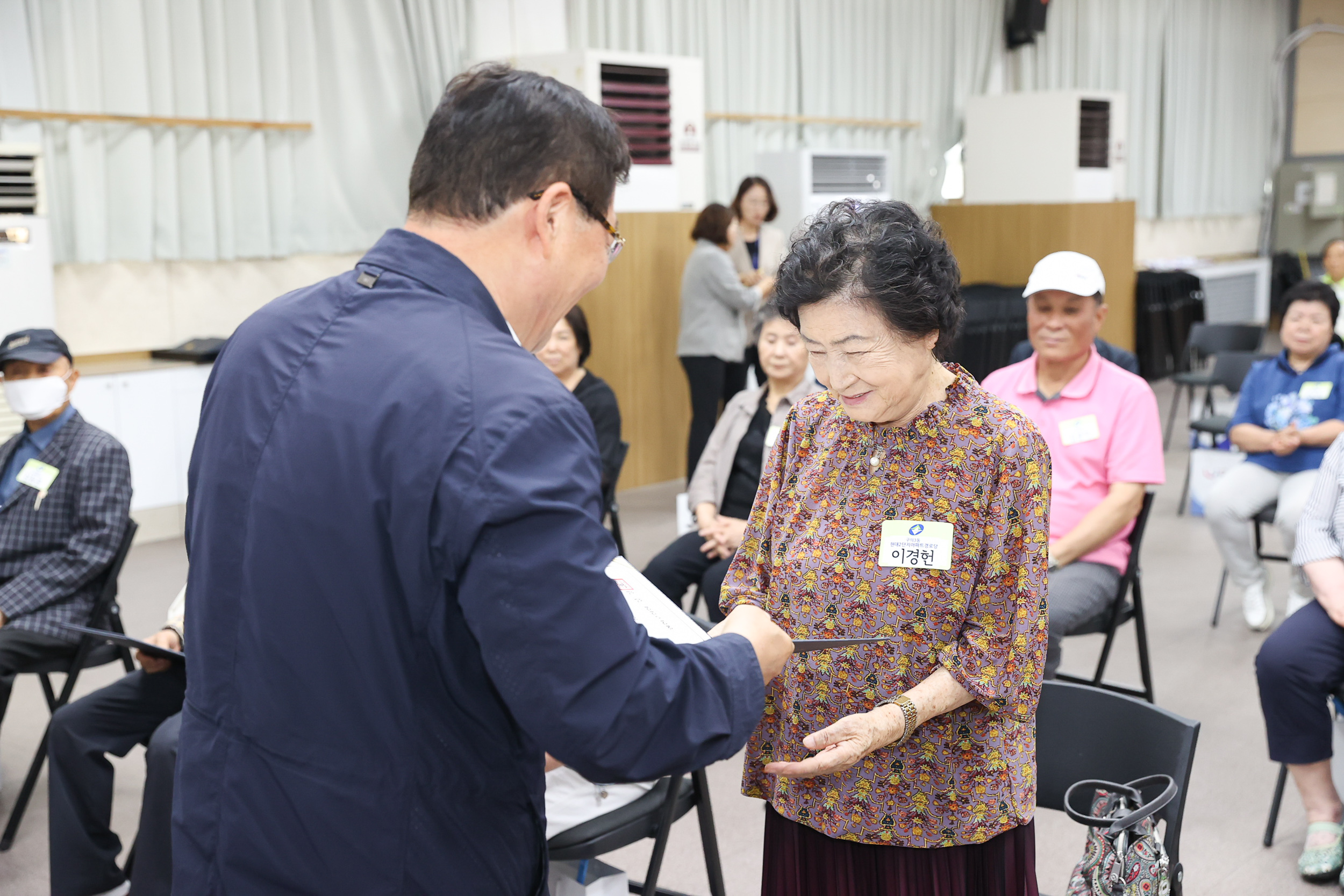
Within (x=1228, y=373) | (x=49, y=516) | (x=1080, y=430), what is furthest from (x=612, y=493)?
(x=1228, y=373)

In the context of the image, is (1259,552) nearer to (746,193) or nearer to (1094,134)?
(746,193)

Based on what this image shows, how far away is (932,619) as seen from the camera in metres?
1.57

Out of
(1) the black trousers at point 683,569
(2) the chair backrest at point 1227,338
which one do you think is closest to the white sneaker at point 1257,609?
(1) the black trousers at point 683,569

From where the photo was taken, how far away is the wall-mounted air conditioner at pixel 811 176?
26.3 feet

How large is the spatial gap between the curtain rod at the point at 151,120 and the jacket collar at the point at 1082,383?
433 cm

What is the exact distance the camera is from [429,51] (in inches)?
261

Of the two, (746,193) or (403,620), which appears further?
(746,193)

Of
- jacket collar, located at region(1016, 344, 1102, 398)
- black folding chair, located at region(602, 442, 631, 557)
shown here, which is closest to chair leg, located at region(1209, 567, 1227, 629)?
jacket collar, located at region(1016, 344, 1102, 398)

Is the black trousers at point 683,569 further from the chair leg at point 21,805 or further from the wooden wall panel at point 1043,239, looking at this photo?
the wooden wall panel at point 1043,239

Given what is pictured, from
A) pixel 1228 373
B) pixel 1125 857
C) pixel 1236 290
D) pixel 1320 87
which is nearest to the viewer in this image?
pixel 1125 857

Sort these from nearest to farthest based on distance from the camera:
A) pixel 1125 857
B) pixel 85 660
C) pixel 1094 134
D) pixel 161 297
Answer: pixel 1125 857 → pixel 85 660 → pixel 161 297 → pixel 1094 134

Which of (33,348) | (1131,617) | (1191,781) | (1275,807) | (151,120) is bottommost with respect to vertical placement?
(1191,781)

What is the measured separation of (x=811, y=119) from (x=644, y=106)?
218 cm

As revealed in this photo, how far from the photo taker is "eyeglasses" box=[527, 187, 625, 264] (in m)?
1.12
